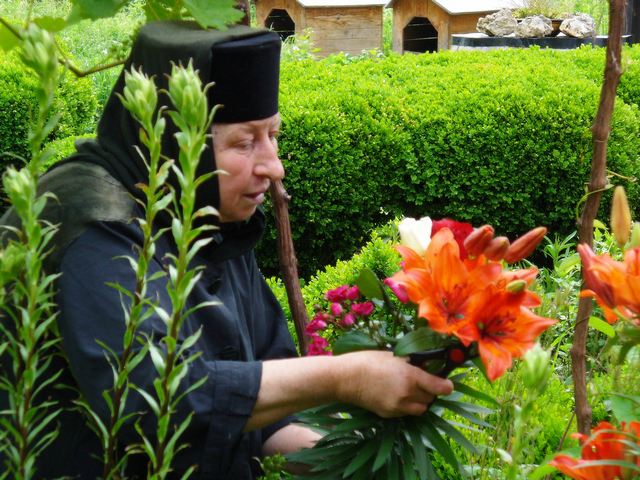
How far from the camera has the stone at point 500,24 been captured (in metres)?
9.73

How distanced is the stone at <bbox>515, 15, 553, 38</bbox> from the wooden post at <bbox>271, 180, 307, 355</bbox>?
771 cm

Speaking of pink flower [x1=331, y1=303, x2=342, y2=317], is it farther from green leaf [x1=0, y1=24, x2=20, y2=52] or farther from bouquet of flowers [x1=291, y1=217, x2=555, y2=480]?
green leaf [x1=0, y1=24, x2=20, y2=52]

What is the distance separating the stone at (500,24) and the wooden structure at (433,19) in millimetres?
1711

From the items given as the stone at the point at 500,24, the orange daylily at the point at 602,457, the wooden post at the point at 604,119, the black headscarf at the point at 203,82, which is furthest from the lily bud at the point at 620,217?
the stone at the point at 500,24

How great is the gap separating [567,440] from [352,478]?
1.03 metres

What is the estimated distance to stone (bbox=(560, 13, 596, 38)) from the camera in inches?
376

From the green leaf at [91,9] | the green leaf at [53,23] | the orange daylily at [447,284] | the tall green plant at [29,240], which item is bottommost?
the orange daylily at [447,284]

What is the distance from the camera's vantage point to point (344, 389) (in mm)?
1488

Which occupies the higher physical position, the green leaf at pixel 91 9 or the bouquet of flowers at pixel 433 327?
the green leaf at pixel 91 9

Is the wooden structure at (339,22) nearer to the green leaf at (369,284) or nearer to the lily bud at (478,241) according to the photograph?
the green leaf at (369,284)

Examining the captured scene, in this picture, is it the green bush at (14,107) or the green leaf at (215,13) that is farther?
the green bush at (14,107)

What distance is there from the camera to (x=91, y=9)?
58.1 inches

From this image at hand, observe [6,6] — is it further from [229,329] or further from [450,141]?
[229,329]

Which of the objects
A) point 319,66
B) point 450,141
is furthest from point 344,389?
point 319,66
